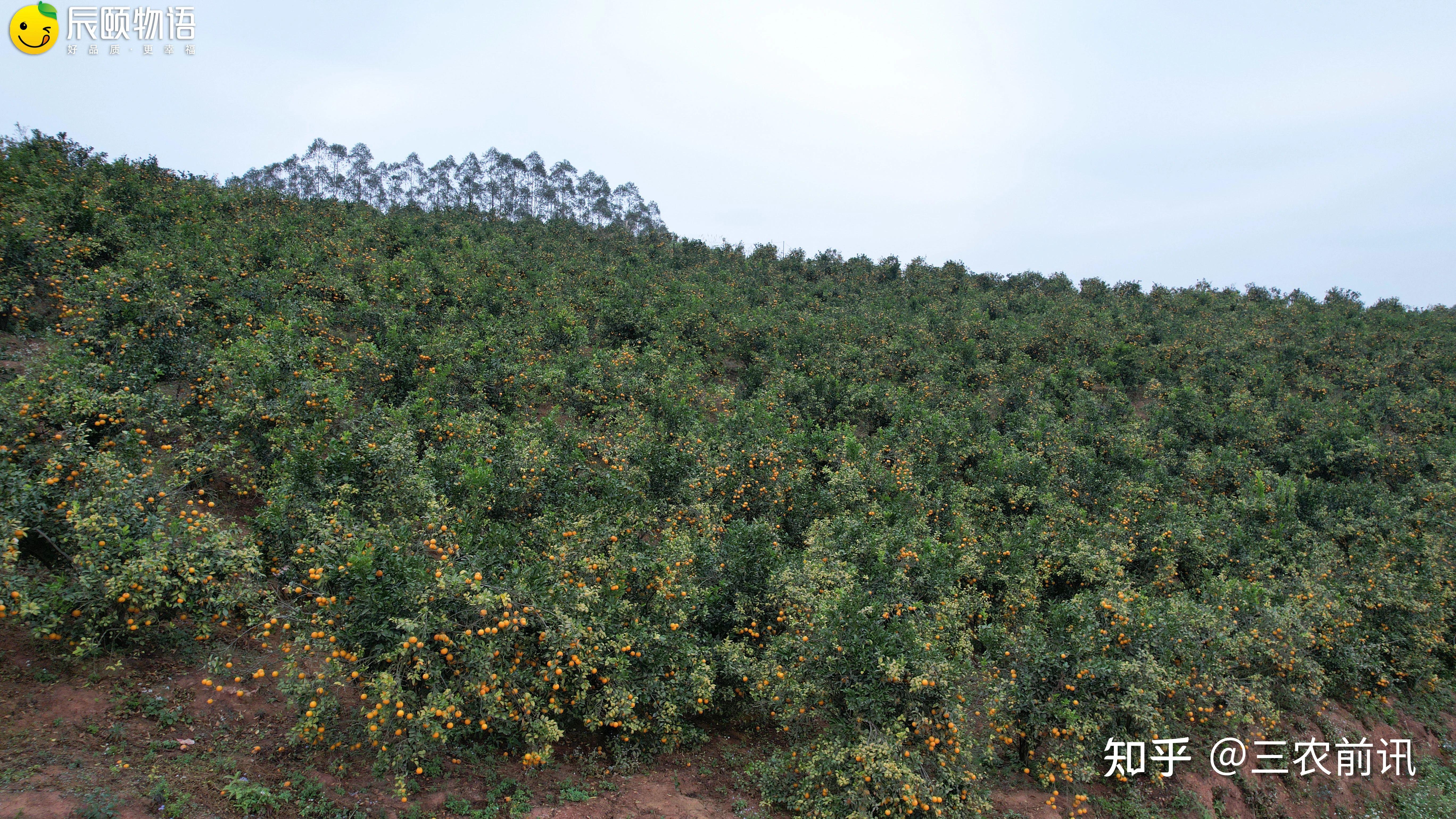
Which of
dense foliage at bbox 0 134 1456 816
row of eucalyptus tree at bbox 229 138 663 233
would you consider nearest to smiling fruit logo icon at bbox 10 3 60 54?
dense foliage at bbox 0 134 1456 816

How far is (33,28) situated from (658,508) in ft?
39.4

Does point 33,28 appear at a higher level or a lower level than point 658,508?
higher

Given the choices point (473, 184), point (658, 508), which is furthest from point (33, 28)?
point (473, 184)

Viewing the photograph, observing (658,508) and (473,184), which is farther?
(473,184)

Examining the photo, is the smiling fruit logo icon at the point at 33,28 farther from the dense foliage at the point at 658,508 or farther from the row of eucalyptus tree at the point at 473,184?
the row of eucalyptus tree at the point at 473,184

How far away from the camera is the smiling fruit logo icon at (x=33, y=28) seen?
939 cm

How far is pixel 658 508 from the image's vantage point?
9.26 m

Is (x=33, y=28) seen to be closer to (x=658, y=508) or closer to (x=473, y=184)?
(x=658, y=508)

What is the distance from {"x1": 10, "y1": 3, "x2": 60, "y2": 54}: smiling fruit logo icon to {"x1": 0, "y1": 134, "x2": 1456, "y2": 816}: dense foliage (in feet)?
9.10

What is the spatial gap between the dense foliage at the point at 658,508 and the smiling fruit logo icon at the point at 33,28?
277cm

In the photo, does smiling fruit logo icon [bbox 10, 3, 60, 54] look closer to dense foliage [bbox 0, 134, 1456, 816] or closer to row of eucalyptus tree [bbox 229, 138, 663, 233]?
dense foliage [bbox 0, 134, 1456, 816]

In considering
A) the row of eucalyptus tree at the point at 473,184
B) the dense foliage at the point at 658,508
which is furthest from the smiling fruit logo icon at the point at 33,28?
the row of eucalyptus tree at the point at 473,184

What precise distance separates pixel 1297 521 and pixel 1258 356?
10.8m

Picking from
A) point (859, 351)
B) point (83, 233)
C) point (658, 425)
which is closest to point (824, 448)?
point (658, 425)
